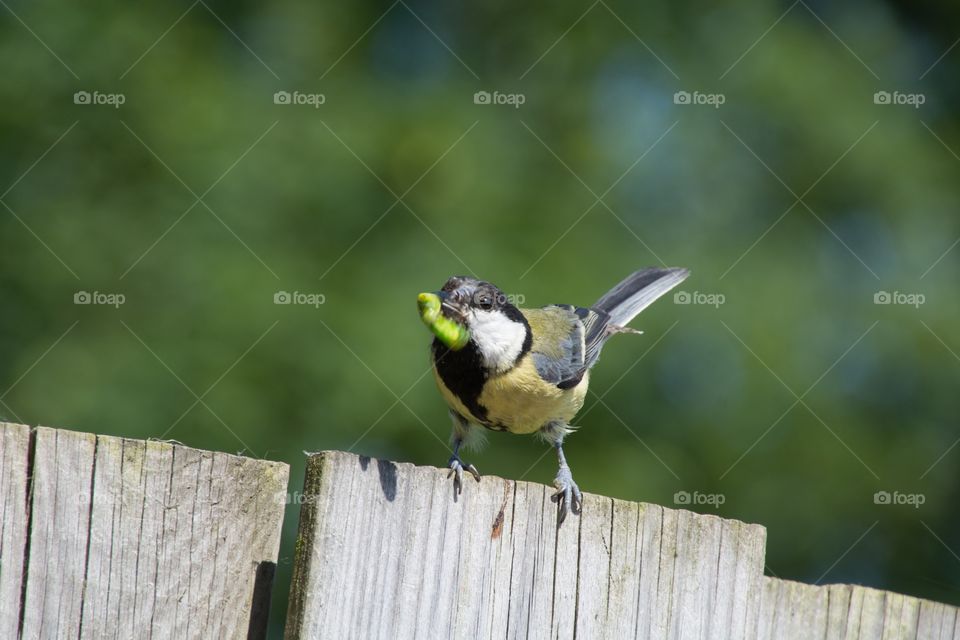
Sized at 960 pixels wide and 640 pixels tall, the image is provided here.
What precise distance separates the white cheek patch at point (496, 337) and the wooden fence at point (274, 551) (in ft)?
3.51

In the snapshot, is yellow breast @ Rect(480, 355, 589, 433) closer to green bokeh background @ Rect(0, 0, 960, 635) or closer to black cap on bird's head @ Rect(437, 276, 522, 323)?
black cap on bird's head @ Rect(437, 276, 522, 323)

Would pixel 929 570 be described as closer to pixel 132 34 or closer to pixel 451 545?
pixel 451 545

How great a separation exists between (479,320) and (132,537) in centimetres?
168

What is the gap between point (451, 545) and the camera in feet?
7.27

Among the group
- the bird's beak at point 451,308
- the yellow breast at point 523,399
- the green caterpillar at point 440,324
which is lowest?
the yellow breast at point 523,399

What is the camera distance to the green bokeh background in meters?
5.83

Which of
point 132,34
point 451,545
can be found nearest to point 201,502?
point 451,545
